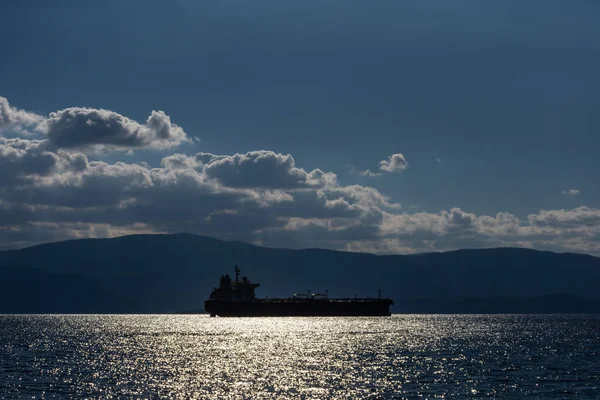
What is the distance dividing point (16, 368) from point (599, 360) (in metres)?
72.7

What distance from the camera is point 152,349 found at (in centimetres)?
11294

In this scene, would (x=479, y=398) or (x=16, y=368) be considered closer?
(x=479, y=398)

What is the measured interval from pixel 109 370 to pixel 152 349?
101 ft

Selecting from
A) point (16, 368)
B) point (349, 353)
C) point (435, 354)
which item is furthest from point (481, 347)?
point (16, 368)

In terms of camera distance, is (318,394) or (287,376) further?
(287,376)

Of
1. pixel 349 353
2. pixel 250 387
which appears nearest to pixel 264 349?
pixel 349 353

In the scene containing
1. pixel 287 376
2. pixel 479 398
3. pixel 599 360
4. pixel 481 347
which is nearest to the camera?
pixel 479 398

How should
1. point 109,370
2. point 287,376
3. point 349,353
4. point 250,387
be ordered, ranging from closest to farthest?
point 250,387
point 287,376
point 109,370
point 349,353

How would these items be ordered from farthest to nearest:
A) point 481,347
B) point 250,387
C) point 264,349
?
1. point 481,347
2. point 264,349
3. point 250,387

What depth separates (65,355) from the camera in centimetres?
10238

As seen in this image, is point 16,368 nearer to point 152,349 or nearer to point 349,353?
point 152,349

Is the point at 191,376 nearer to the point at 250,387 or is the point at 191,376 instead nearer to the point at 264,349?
the point at 250,387

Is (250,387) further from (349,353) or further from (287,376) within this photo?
(349,353)

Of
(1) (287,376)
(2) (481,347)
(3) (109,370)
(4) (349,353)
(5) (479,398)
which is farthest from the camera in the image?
(2) (481,347)
